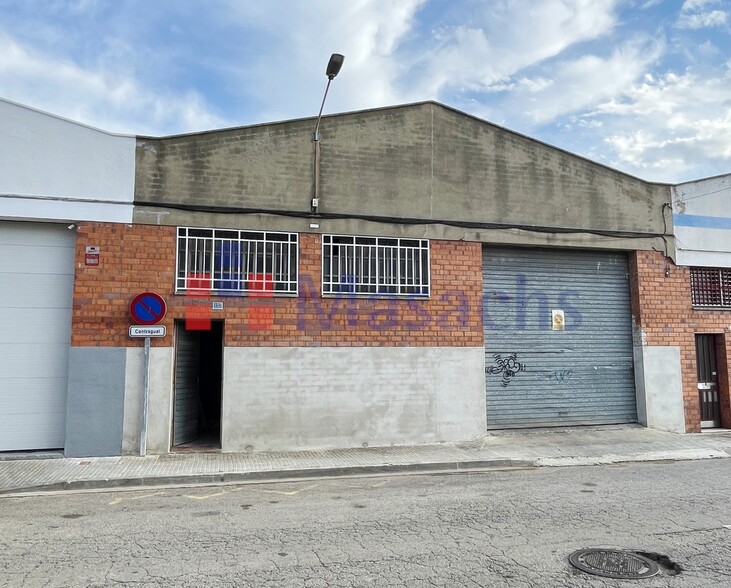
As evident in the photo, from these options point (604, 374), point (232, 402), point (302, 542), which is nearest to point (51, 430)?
point (232, 402)

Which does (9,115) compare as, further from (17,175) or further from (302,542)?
(302,542)

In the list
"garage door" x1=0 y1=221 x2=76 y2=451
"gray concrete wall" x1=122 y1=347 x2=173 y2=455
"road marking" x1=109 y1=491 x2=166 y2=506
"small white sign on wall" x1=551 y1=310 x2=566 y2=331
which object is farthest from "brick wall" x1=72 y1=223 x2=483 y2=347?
"road marking" x1=109 y1=491 x2=166 y2=506

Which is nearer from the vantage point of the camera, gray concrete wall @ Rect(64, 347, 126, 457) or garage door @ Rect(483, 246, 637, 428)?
gray concrete wall @ Rect(64, 347, 126, 457)

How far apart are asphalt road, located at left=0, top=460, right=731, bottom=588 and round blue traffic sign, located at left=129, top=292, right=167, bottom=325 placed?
3.13 m

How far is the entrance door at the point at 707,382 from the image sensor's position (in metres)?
13.7

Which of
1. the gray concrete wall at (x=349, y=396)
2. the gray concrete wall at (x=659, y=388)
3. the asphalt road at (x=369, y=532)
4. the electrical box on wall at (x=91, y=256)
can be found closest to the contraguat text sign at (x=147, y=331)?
the gray concrete wall at (x=349, y=396)

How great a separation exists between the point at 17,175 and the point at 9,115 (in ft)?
3.53

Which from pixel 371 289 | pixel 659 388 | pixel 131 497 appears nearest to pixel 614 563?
pixel 131 497

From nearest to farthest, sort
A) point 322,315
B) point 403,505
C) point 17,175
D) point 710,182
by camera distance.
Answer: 1. point 403,505
2. point 17,175
3. point 322,315
4. point 710,182

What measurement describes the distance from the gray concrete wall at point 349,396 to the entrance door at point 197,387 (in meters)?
0.93

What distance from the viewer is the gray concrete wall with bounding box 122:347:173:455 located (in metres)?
10.1

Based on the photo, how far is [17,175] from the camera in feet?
32.9

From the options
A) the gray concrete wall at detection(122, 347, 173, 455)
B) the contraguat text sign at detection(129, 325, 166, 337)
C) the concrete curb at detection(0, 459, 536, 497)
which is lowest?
the concrete curb at detection(0, 459, 536, 497)

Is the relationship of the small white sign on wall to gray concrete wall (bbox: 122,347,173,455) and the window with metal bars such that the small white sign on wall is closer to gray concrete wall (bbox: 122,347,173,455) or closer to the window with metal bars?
the window with metal bars
